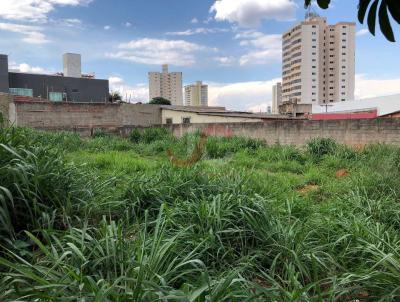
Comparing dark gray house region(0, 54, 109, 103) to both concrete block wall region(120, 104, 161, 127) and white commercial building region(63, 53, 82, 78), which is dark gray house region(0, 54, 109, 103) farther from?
concrete block wall region(120, 104, 161, 127)

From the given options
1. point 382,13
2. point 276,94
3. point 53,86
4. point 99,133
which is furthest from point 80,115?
point 276,94

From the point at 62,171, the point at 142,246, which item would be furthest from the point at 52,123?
the point at 142,246

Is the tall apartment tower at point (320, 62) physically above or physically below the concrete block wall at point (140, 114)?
above

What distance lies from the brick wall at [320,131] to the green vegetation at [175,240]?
558cm

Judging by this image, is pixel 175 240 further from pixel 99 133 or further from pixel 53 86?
pixel 53 86

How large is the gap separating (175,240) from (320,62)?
6072 cm

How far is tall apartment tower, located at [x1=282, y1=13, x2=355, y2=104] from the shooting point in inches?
2140

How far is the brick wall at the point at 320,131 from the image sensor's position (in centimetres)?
924

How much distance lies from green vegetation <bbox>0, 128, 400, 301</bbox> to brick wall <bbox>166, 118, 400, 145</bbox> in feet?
18.3

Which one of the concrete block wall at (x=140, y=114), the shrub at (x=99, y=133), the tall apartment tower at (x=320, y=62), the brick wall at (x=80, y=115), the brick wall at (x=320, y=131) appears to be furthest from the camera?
Answer: the tall apartment tower at (x=320, y=62)

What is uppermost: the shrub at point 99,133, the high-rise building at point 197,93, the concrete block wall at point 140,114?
the high-rise building at point 197,93

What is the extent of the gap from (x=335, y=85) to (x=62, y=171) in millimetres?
61632

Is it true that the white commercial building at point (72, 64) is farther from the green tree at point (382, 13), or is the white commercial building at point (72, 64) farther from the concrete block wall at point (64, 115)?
the green tree at point (382, 13)

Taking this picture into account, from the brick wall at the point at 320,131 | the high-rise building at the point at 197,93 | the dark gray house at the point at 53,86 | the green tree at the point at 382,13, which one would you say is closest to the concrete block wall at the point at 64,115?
the dark gray house at the point at 53,86
